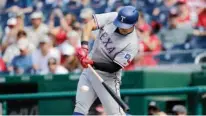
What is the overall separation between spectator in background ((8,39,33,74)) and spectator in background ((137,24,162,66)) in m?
1.82

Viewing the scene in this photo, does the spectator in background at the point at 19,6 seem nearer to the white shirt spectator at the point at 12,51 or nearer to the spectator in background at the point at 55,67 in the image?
the white shirt spectator at the point at 12,51

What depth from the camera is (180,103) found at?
8.79 m

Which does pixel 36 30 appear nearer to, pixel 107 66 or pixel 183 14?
pixel 183 14

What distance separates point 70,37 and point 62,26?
76 centimetres

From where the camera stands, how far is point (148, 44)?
10008mm

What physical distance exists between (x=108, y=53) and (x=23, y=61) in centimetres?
368

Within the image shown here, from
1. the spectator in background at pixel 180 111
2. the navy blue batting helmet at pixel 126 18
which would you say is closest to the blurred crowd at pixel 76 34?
the spectator in background at pixel 180 111

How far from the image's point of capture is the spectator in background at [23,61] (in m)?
9.92

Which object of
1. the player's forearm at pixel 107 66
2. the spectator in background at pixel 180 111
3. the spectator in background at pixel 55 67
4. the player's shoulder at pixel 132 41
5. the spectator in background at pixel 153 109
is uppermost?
the player's shoulder at pixel 132 41

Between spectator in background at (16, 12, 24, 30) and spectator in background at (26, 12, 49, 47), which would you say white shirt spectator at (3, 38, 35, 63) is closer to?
spectator in background at (26, 12, 49, 47)

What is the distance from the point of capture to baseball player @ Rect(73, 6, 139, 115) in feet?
20.8

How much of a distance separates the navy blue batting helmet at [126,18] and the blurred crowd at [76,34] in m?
2.98

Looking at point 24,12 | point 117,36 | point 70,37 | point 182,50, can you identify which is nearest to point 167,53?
point 182,50

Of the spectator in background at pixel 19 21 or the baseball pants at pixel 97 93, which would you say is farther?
the spectator in background at pixel 19 21
